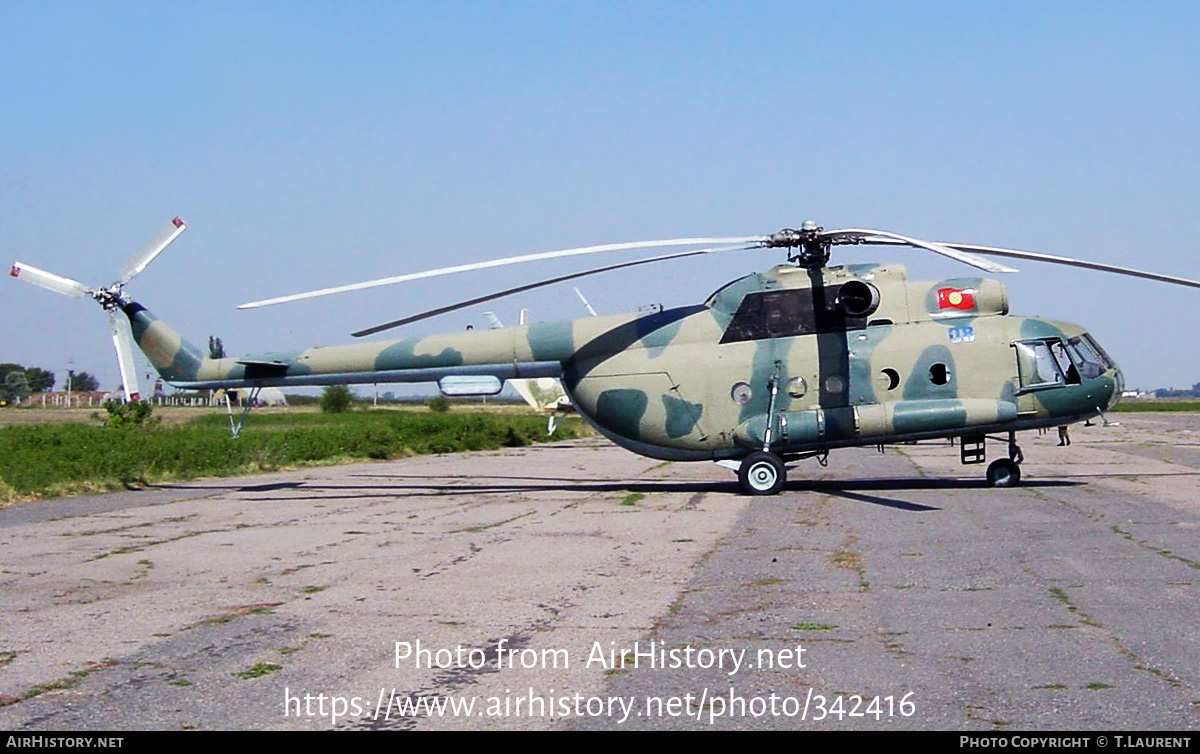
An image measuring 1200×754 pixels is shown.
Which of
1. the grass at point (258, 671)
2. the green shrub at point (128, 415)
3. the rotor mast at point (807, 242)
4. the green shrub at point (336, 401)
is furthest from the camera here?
the green shrub at point (336, 401)

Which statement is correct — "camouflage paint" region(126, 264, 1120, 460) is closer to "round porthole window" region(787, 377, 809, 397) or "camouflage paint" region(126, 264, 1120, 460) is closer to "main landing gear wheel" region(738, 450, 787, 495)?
"round porthole window" region(787, 377, 809, 397)

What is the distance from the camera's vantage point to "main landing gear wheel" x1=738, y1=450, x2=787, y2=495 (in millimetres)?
19031

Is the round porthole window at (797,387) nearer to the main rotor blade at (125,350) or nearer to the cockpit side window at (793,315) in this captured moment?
the cockpit side window at (793,315)

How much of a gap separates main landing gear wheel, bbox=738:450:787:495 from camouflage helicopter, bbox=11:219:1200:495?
22 millimetres

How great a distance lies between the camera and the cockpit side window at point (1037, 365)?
744 inches

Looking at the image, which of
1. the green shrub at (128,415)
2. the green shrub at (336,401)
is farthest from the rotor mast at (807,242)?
the green shrub at (336,401)

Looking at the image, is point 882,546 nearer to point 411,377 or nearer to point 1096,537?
point 1096,537

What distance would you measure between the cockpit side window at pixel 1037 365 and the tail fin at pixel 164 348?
13.9m

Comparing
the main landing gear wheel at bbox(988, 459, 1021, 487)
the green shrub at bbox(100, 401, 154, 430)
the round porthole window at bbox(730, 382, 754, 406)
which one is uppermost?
the round porthole window at bbox(730, 382, 754, 406)

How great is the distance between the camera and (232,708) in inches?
243

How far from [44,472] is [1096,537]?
18.1m

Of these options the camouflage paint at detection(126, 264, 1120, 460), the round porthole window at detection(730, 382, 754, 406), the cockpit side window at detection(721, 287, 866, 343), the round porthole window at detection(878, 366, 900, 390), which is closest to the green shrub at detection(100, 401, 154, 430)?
the camouflage paint at detection(126, 264, 1120, 460)

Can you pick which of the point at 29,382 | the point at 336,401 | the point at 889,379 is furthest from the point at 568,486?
the point at 29,382
